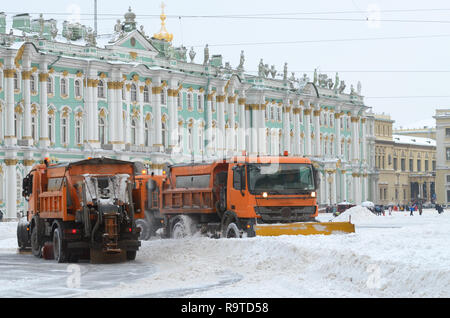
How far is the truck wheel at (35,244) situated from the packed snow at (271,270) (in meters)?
0.75

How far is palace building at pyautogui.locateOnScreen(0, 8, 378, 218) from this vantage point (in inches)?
2365

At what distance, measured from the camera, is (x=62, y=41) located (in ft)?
212

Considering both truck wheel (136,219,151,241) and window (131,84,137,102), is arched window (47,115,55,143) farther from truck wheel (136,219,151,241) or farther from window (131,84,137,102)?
truck wheel (136,219,151,241)

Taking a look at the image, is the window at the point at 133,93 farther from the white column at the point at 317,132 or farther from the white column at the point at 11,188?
the white column at the point at 317,132

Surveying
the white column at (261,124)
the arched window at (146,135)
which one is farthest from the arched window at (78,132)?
the white column at (261,124)

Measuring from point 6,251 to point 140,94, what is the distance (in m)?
36.7

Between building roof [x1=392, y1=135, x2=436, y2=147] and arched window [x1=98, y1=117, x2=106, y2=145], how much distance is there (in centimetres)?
7161

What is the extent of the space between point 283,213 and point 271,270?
7.21m

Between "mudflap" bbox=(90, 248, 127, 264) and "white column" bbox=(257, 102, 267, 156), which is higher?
"white column" bbox=(257, 102, 267, 156)

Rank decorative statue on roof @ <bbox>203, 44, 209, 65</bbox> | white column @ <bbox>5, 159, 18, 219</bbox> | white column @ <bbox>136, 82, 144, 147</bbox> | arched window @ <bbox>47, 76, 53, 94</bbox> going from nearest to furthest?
white column @ <bbox>5, 159, 18, 219</bbox> → arched window @ <bbox>47, 76, 53, 94</bbox> → white column @ <bbox>136, 82, 144, 147</bbox> → decorative statue on roof @ <bbox>203, 44, 209, 65</bbox>

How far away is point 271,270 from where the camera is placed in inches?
861

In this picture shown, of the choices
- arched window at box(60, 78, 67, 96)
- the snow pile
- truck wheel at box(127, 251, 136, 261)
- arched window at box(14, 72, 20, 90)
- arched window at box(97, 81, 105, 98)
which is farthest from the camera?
arched window at box(97, 81, 105, 98)

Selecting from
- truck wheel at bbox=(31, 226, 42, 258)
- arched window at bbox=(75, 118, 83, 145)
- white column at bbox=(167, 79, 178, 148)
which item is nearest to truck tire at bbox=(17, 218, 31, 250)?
truck wheel at bbox=(31, 226, 42, 258)
